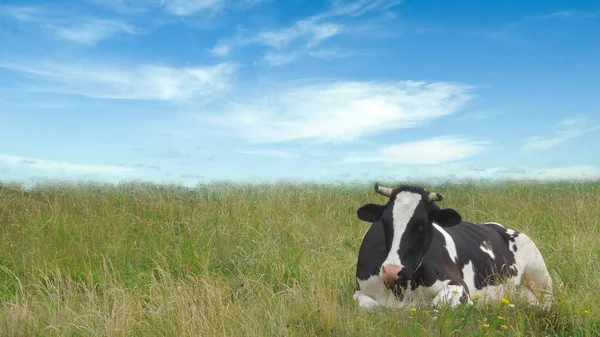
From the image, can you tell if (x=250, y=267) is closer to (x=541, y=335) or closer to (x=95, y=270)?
(x=95, y=270)

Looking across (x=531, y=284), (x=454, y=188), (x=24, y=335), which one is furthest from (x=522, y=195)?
(x=24, y=335)

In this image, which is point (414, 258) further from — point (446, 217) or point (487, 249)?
point (487, 249)

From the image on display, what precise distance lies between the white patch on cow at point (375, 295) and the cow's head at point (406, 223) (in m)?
0.40

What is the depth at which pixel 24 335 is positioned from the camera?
5.48m

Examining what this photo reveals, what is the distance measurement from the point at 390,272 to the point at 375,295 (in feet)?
2.75

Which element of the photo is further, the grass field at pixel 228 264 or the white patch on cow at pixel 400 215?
the white patch on cow at pixel 400 215

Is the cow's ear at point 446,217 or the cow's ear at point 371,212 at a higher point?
the cow's ear at point 371,212

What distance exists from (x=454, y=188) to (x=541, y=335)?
40.8 feet

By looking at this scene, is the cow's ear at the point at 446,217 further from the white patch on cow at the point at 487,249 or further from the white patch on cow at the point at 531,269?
the white patch on cow at the point at 531,269

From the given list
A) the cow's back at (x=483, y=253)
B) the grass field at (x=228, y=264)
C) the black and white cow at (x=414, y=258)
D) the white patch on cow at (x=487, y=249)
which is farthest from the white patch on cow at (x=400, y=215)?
the white patch on cow at (x=487, y=249)

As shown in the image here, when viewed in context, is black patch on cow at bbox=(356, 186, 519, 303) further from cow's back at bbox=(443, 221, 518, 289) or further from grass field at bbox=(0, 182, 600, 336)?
grass field at bbox=(0, 182, 600, 336)

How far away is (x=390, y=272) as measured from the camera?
5.51m

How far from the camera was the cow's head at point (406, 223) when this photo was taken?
571 centimetres

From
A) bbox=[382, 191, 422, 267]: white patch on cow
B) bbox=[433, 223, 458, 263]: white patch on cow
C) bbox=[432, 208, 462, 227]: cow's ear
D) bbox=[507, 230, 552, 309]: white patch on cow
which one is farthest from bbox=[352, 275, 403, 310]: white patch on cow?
bbox=[507, 230, 552, 309]: white patch on cow
